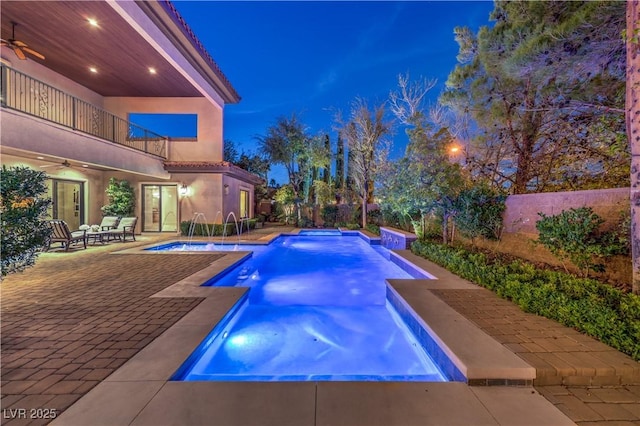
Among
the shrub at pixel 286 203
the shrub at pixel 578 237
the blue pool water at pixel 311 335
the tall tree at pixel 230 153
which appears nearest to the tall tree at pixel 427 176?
the blue pool water at pixel 311 335

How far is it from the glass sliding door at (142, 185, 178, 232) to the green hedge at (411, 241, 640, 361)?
12233 millimetres

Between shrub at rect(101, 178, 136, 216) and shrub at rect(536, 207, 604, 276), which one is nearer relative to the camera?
shrub at rect(536, 207, 604, 276)

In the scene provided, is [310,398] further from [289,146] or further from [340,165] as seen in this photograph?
[340,165]

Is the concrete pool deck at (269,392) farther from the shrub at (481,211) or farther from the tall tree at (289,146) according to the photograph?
the tall tree at (289,146)

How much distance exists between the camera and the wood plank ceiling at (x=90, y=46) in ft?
22.4

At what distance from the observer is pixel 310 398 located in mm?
2080

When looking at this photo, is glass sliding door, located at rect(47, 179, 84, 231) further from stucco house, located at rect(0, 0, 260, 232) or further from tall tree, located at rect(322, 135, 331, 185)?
tall tree, located at rect(322, 135, 331, 185)

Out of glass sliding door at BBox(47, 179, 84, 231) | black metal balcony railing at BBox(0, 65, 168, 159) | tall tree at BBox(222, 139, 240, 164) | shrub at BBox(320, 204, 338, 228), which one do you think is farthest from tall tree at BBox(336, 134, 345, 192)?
glass sliding door at BBox(47, 179, 84, 231)

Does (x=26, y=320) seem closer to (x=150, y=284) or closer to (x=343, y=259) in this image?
(x=150, y=284)

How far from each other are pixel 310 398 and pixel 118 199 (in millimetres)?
12626

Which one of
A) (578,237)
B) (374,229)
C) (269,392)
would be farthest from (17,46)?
(374,229)

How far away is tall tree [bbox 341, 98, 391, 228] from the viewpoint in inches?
596

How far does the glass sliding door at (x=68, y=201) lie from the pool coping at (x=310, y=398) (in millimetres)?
10580

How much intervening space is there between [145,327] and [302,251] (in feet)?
24.9
